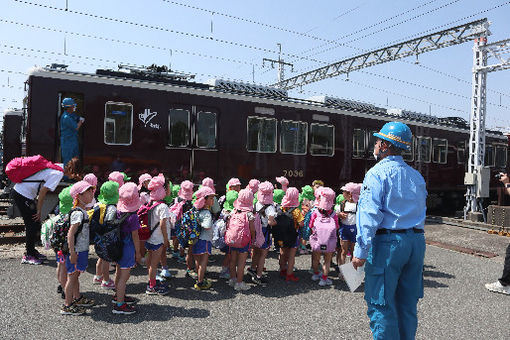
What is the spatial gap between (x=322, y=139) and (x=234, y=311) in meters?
7.19

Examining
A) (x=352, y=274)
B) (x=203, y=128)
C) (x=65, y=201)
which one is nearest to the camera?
(x=352, y=274)

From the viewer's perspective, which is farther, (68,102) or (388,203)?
(68,102)

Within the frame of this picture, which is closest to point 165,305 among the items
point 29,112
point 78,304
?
point 78,304

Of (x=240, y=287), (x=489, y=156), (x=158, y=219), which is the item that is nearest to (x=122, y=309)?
(x=158, y=219)

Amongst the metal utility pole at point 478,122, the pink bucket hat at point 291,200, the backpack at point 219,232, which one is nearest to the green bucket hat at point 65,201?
the backpack at point 219,232

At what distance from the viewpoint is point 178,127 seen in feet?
27.9

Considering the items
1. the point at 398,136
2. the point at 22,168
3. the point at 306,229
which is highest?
the point at 398,136

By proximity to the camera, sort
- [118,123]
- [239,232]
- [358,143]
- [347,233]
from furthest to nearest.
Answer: [358,143]
[118,123]
[347,233]
[239,232]

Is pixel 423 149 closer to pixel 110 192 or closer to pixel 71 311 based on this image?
pixel 110 192

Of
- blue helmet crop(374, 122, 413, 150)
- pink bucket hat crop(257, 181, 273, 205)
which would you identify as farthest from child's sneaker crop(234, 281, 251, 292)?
blue helmet crop(374, 122, 413, 150)

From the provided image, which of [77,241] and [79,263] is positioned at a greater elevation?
[77,241]

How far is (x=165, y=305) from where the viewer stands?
444cm

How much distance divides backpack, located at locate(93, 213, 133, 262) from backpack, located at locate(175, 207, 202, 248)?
1041 millimetres

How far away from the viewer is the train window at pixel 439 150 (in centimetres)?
1389
